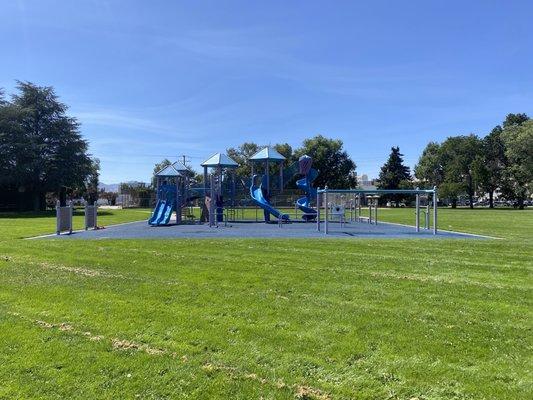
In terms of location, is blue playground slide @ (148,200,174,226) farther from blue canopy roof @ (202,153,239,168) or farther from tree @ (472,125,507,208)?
tree @ (472,125,507,208)

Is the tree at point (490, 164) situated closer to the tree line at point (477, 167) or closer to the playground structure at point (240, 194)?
the tree line at point (477, 167)

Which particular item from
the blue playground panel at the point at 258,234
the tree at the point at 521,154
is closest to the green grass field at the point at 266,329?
the blue playground panel at the point at 258,234

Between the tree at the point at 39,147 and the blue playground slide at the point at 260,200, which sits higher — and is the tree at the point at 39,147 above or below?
above

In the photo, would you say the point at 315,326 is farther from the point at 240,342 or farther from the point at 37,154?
the point at 37,154

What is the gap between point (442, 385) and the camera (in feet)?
14.0

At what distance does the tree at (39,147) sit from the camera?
155ft

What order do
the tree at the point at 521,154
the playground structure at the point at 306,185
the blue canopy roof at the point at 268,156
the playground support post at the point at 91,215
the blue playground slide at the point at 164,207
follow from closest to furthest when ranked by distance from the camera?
1. the playground support post at the point at 91,215
2. the blue playground slide at the point at 164,207
3. the playground structure at the point at 306,185
4. the blue canopy roof at the point at 268,156
5. the tree at the point at 521,154

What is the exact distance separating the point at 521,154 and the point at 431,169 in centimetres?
2640

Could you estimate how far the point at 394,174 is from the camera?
93.8 metres

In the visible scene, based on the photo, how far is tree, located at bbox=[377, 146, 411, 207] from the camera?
93125 millimetres

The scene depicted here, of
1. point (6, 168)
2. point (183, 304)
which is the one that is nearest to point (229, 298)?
point (183, 304)

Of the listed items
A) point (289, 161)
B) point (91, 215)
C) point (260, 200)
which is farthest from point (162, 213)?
point (289, 161)

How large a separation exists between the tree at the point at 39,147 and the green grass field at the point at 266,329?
41243mm

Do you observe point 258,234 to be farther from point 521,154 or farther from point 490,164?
point 490,164
